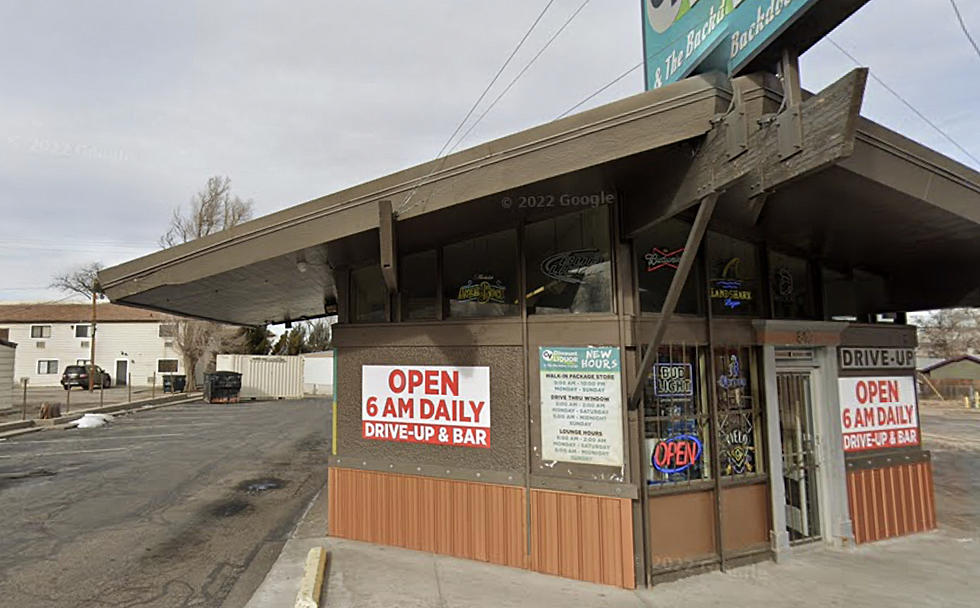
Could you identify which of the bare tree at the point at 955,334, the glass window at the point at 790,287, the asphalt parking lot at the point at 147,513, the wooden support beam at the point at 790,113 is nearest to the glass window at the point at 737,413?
the glass window at the point at 790,287

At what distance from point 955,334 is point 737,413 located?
2811 inches

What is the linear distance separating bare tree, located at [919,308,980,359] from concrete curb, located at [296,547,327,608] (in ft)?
228

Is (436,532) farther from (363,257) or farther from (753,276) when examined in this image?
(753,276)

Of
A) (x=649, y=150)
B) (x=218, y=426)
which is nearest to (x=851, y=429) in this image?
(x=649, y=150)

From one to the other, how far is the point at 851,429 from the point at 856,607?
260 cm

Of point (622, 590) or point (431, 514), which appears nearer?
point (622, 590)

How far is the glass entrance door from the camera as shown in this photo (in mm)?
6363

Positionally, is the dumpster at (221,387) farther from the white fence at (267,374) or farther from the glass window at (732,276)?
the glass window at (732,276)

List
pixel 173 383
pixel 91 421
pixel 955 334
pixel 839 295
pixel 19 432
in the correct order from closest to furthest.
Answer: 1. pixel 839 295
2. pixel 19 432
3. pixel 91 421
4. pixel 173 383
5. pixel 955 334

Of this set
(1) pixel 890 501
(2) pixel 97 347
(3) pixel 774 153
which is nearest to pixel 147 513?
(3) pixel 774 153

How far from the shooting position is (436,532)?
5.76 m

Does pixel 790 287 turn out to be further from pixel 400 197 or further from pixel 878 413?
pixel 400 197

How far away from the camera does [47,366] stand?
145ft

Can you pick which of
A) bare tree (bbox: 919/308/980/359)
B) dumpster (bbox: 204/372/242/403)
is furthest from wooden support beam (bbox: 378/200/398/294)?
bare tree (bbox: 919/308/980/359)
